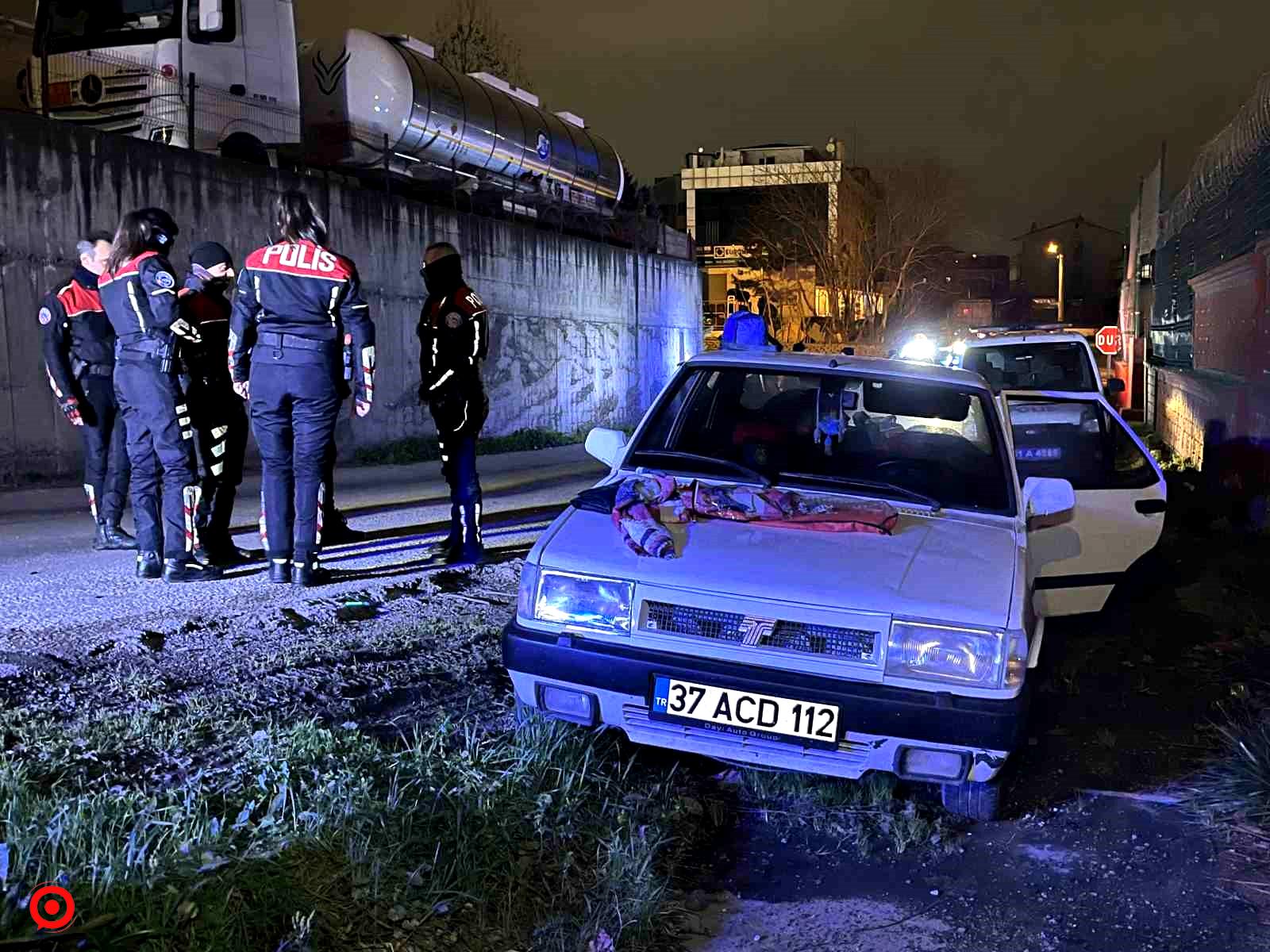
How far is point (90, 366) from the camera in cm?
700

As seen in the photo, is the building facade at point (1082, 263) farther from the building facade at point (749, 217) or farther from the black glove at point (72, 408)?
the black glove at point (72, 408)

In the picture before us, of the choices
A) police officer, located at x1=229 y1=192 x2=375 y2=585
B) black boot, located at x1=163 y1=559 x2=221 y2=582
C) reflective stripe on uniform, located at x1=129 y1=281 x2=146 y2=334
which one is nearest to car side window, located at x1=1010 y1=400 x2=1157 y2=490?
police officer, located at x1=229 y1=192 x2=375 y2=585

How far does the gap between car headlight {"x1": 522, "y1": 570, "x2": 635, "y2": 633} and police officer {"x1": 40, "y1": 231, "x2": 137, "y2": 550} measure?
13.1 feet

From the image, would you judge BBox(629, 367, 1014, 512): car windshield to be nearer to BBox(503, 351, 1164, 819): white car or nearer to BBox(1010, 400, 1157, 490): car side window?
BBox(503, 351, 1164, 819): white car

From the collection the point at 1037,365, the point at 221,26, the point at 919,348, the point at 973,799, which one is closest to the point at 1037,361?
the point at 1037,365

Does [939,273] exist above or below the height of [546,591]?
above

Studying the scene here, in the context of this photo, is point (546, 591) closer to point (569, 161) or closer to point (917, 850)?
point (917, 850)

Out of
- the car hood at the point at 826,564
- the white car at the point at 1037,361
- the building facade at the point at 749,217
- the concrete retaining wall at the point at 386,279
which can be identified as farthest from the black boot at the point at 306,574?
the building facade at the point at 749,217

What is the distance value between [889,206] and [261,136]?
31.8 metres

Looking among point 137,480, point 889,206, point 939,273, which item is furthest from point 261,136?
point 939,273

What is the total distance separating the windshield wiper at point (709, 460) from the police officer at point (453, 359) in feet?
7.76

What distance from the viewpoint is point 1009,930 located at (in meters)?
3.18

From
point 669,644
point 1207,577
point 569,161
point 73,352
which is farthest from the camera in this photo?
point 569,161

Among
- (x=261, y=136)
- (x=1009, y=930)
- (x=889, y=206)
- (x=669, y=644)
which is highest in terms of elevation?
(x=889, y=206)
